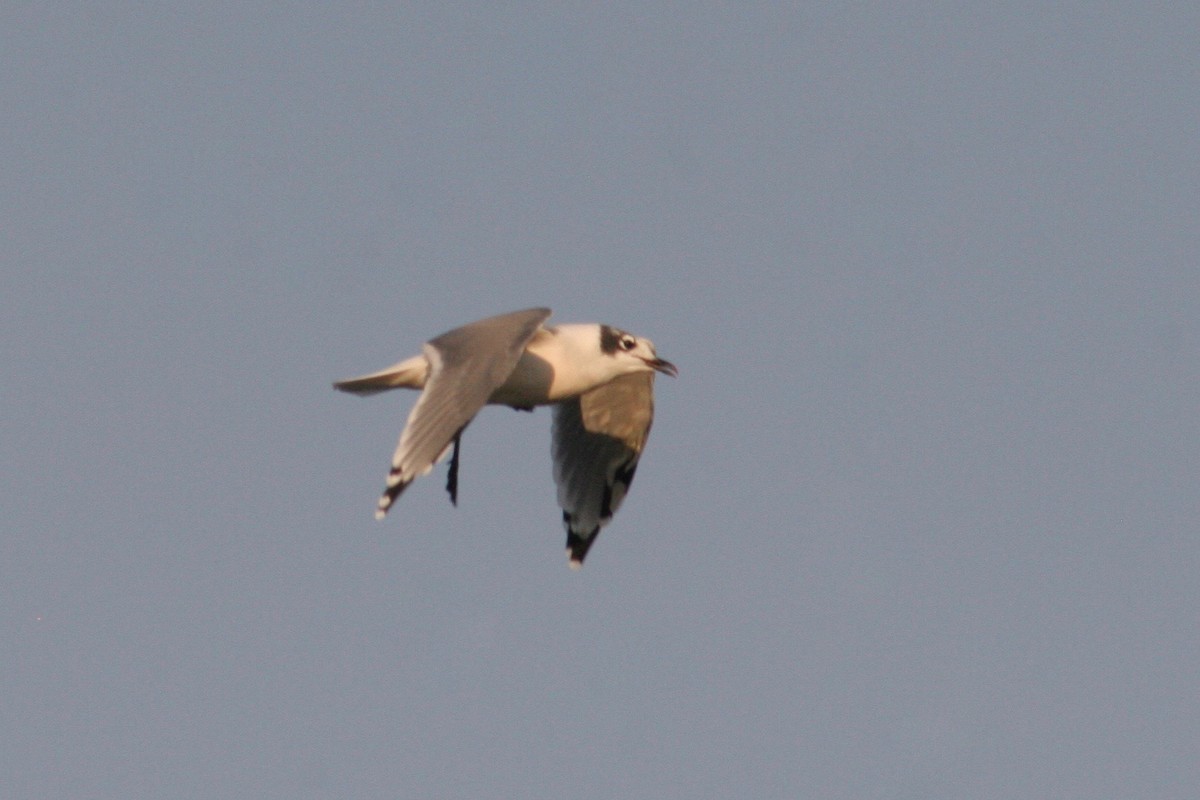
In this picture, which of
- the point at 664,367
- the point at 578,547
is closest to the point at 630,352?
the point at 664,367

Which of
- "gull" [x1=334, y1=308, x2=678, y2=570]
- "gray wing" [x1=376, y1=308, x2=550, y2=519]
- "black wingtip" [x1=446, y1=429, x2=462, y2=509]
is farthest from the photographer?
"black wingtip" [x1=446, y1=429, x2=462, y2=509]

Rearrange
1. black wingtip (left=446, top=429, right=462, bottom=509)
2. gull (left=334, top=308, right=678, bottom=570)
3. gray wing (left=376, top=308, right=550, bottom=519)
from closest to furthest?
gray wing (left=376, top=308, right=550, bottom=519)
gull (left=334, top=308, right=678, bottom=570)
black wingtip (left=446, top=429, right=462, bottom=509)

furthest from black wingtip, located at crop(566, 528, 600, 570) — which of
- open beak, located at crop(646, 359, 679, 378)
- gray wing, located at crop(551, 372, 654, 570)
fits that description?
open beak, located at crop(646, 359, 679, 378)

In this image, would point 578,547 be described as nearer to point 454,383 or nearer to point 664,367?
point 664,367

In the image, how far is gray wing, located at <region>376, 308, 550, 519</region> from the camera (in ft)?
27.3

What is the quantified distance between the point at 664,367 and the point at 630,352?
0.82 feet

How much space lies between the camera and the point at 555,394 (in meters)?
10.2

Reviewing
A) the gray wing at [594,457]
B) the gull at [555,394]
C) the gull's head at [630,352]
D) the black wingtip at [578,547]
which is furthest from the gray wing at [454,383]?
the black wingtip at [578,547]

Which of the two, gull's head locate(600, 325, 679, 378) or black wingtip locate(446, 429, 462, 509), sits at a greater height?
gull's head locate(600, 325, 679, 378)

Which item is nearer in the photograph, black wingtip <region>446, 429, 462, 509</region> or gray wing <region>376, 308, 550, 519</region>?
gray wing <region>376, 308, 550, 519</region>

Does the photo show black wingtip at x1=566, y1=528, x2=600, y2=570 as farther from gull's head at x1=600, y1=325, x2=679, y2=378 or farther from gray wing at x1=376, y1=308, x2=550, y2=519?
gray wing at x1=376, y1=308, x2=550, y2=519

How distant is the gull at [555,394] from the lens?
8.59 m

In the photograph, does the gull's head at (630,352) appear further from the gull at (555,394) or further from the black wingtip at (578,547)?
the black wingtip at (578,547)

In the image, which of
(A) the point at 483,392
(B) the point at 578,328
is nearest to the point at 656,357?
(B) the point at 578,328
